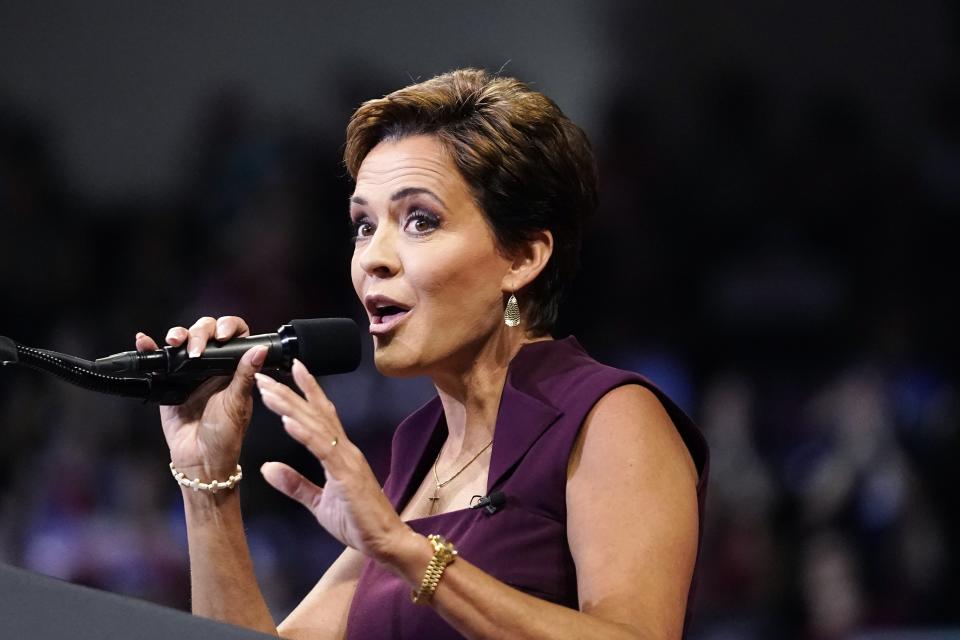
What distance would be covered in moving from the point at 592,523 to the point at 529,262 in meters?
0.46

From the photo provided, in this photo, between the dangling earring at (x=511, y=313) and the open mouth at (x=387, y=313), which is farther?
the dangling earring at (x=511, y=313)

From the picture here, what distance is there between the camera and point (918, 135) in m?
4.16

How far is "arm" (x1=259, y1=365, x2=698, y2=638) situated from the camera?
4.48ft

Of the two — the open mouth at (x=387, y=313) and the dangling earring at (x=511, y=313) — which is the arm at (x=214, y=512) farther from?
the dangling earring at (x=511, y=313)

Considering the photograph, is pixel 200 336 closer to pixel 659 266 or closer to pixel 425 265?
pixel 425 265

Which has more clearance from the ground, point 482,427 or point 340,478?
point 340,478

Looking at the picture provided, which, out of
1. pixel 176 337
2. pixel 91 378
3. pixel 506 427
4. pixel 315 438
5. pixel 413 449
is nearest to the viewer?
pixel 315 438

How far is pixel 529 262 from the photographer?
1878mm

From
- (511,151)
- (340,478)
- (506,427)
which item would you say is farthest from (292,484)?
(511,151)

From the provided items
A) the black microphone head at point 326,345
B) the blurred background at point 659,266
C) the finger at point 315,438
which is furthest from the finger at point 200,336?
the blurred background at point 659,266

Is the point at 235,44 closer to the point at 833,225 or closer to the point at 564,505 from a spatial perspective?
the point at 833,225

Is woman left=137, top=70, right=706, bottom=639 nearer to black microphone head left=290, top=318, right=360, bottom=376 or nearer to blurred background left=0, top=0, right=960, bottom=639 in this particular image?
black microphone head left=290, top=318, right=360, bottom=376

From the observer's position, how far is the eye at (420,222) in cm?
179

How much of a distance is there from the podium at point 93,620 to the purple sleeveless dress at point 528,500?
569mm
